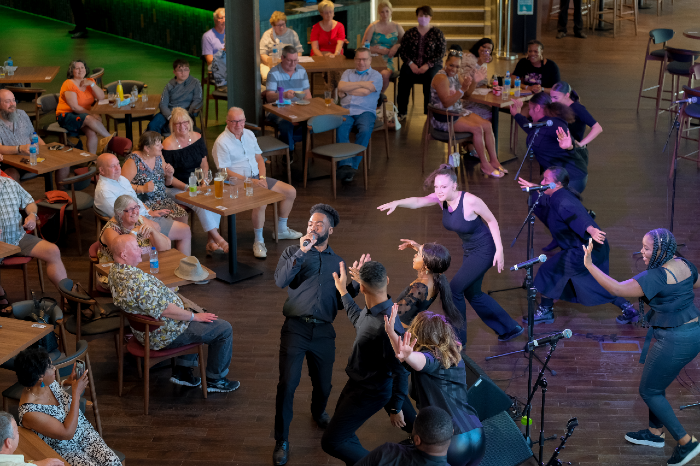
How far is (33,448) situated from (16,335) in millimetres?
964

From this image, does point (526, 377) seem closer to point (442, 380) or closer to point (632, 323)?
point (632, 323)

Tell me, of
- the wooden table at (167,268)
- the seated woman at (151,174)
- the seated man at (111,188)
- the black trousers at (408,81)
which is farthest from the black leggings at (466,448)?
the black trousers at (408,81)

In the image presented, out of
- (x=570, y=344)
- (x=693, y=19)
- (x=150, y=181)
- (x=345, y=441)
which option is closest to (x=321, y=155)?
(x=150, y=181)

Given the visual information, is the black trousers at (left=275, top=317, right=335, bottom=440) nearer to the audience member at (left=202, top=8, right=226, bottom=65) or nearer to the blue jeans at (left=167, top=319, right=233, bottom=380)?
the blue jeans at (left=167, top=319, right=233, bottom=380)

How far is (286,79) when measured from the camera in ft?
30.8

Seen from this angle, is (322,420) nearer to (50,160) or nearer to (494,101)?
(50,160)

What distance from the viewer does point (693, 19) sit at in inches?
709

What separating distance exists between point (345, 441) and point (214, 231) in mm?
3651

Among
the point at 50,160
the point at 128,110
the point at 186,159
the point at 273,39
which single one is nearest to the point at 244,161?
the point at 186,159

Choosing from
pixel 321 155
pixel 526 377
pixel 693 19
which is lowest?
pixel 526 377

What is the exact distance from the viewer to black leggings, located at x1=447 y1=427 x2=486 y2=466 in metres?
3.79

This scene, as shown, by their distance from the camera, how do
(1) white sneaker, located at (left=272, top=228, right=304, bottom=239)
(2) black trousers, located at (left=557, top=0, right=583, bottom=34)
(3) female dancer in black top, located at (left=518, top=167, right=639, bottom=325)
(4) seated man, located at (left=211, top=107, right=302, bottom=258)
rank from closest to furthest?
(3) female dancer in black top, located at (left=518, top=167, right=639, bottom=325) < (4) seated man, located at (left=211, top=107, right=302, bottom=258) < (1) white sneaker, located at (left=272, top=228, right=304, bottom=239) < (2) black trousers, located at (left=557, top=0, right=583, bottom=34)

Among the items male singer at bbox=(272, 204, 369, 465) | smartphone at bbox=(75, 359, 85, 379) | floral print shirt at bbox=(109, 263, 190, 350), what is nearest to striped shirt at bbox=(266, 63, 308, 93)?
floral print shirt at bbox=(109, 263, 190, 350)

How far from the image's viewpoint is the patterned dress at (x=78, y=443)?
4.13 m
